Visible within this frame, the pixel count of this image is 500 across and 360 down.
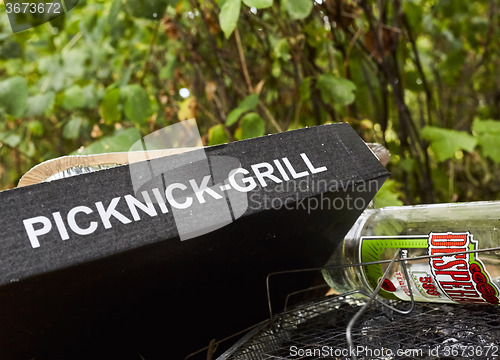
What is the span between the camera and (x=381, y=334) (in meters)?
0.47

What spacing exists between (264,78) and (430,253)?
929 mm

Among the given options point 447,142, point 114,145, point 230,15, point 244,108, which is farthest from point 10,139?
point 447,142

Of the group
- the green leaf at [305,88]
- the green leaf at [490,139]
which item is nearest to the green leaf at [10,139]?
the green leaf at [305,88]

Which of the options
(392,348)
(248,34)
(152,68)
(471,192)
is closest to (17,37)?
(152,68)

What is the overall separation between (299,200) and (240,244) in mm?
80

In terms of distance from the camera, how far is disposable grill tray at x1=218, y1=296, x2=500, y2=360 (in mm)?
414

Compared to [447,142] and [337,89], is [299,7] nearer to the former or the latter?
[337,89]

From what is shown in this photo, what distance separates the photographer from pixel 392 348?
43cm

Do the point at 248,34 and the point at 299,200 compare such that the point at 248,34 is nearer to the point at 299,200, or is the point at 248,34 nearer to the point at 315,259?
the point at 315,259

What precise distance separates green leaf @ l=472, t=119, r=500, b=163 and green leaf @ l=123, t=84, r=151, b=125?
0.74 meters

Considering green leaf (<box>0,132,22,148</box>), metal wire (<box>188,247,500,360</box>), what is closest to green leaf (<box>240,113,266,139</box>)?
metal wire (<box>188,247,500,360</box>)

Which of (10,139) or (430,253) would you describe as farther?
(10,139)

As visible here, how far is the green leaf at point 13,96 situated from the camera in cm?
99

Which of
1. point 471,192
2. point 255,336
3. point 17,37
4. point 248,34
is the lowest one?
point 471,192
